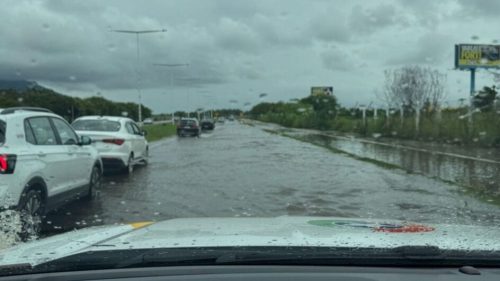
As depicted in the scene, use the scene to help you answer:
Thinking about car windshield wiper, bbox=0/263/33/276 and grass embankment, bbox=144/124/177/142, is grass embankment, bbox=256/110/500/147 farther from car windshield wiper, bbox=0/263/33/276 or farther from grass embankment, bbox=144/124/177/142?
car windshield wiper, bbox=0/263/33/276

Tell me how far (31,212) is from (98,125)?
9.09 metres

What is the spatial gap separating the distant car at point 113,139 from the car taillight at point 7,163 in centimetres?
818

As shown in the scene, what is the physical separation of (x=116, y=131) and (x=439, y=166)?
946 centimetres

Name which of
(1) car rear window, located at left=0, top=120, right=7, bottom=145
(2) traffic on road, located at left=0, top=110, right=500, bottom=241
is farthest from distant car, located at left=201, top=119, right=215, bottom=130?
(1) car rear window, located at left=0, top=120, right=7, bottom=145

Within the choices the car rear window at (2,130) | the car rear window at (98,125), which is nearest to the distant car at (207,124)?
the car rear window at (98,125)

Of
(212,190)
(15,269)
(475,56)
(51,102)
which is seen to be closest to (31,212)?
(212,190)

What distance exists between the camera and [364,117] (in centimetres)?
4659

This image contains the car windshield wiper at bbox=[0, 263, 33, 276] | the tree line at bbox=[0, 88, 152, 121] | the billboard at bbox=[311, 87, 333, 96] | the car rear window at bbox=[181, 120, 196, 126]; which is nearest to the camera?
the car windshield wiper at bbox=[0, 263, 33, 276]

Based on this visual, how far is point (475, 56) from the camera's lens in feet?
150

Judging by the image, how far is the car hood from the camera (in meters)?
2.41

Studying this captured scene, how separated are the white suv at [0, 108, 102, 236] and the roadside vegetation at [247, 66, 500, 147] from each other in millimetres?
21872

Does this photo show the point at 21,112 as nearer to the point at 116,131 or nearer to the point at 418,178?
the point at 116,131

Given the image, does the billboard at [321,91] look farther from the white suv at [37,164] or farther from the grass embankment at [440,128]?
the white suv at [37,164]

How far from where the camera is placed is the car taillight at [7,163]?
7340 millimetres
